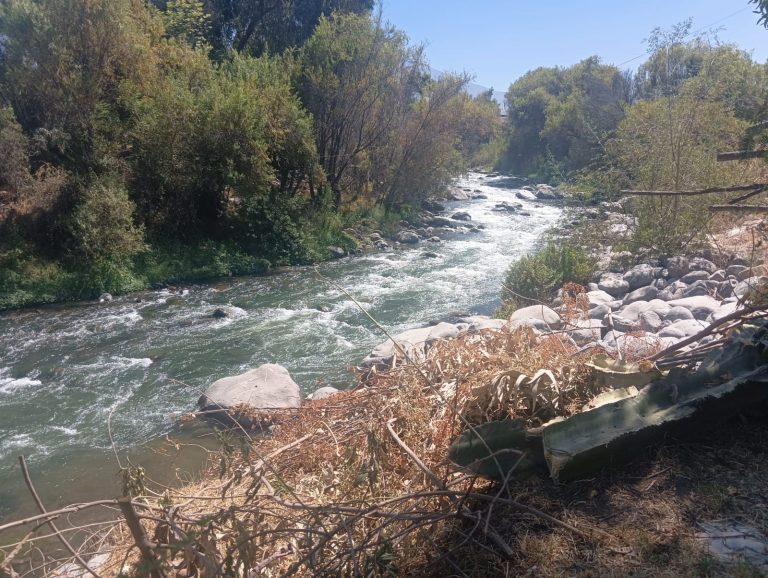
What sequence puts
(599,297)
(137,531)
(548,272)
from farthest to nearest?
(548,272), (599,297), (137,531)

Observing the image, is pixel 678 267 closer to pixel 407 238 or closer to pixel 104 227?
pixel 407 238

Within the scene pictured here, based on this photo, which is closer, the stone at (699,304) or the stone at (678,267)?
the stone at (699,304)

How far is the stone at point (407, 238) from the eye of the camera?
20.2 metres

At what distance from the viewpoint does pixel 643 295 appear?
948 centimetres

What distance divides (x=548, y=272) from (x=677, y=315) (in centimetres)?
388

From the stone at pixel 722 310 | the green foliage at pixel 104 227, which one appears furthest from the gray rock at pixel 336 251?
the stone at pixel 722 310

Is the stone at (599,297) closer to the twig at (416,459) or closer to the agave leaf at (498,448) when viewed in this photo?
the agave leaf at (498,448)

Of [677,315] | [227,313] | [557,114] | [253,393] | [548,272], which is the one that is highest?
[557,114]

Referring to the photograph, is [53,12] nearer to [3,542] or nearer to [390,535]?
[3,542]

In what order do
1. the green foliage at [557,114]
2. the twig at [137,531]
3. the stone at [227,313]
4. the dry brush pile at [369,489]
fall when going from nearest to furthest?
the twig at [137,531] → the dry brush pile at [369,489] → the stone at [227,313] → the green foliage at [557,114]

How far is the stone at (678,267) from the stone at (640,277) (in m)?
0.32

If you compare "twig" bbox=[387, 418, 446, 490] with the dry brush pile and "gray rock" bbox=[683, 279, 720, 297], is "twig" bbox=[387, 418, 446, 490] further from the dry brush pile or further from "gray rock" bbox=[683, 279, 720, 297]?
"gray rock" bbox=[683, 279, 720, 297]

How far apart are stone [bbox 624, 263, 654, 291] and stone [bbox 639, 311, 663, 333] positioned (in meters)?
2.82

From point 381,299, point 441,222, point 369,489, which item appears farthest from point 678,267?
point 441,222
